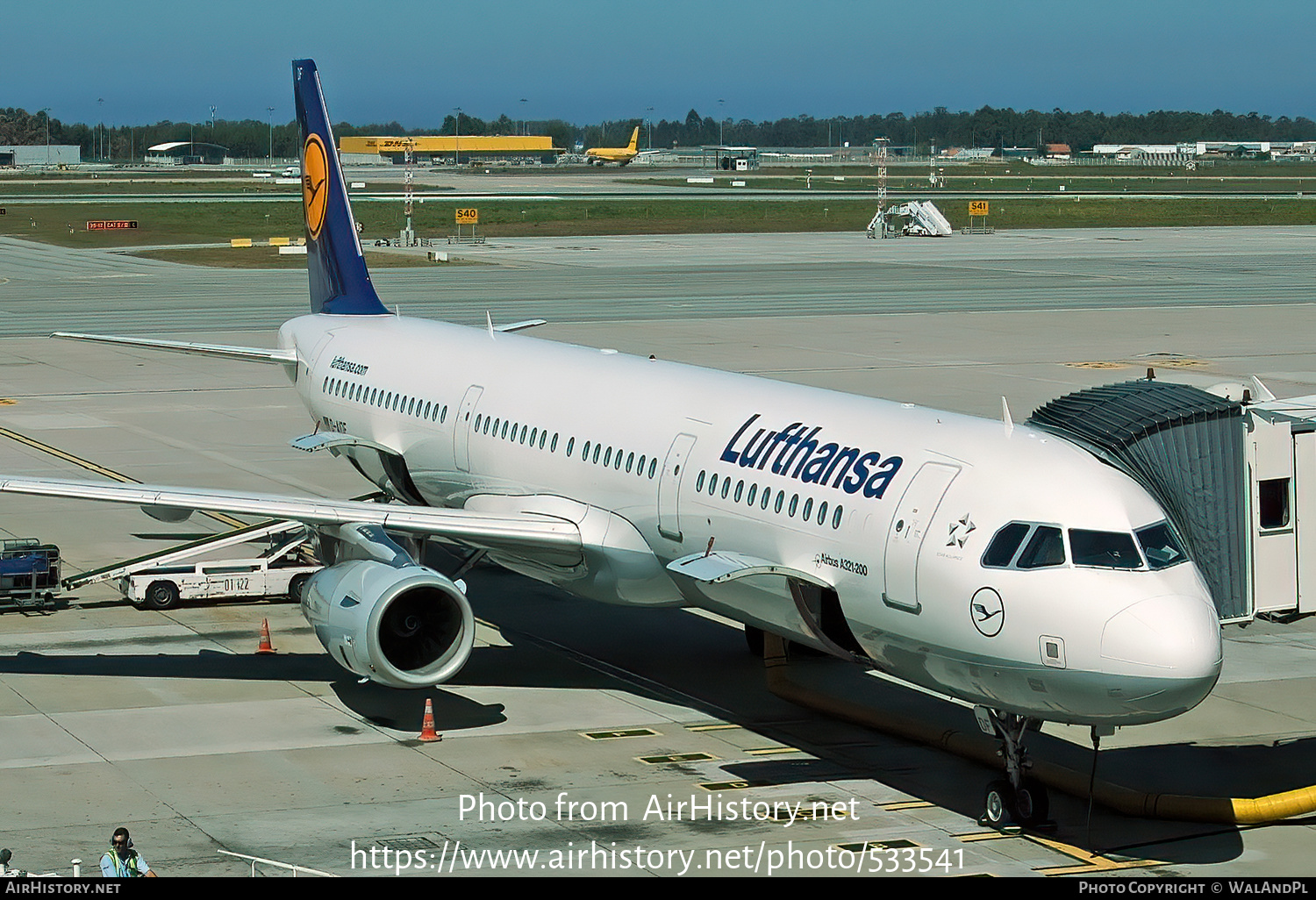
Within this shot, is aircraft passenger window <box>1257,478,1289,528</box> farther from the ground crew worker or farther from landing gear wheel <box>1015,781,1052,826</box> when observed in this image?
the ground crew worker

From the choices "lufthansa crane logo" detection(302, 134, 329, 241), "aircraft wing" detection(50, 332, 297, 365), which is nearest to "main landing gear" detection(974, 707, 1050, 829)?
"aircraft wing" detection(50, 332, 297, 365)

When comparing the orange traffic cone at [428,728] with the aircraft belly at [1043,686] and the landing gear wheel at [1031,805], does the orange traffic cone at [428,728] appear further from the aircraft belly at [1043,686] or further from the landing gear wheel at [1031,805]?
the landing gear wheel at [1031,805]

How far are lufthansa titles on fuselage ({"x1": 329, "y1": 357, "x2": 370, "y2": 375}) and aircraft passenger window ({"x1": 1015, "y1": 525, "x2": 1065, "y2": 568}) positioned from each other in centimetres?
1584

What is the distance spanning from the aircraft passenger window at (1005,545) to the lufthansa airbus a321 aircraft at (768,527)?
0.03m

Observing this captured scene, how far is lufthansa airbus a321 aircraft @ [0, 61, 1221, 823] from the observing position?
53.4 ft

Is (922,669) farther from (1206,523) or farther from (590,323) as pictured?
(590,323)

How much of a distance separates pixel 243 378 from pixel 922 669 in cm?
4171

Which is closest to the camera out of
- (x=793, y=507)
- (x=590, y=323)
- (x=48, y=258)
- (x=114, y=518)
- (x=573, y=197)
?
(x=793, y=507)

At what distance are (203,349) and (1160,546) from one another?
20.0 metres

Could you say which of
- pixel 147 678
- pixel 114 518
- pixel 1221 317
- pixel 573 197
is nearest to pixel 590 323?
pixel 1221 317

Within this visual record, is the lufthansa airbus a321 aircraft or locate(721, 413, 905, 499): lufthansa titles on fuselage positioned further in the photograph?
locate(721, 413, 905, 499): lufthansa titles on fuselage

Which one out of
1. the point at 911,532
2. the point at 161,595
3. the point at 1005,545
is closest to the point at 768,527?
the point at 911,532

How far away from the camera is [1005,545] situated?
16.8 m

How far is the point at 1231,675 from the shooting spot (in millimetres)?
23844
